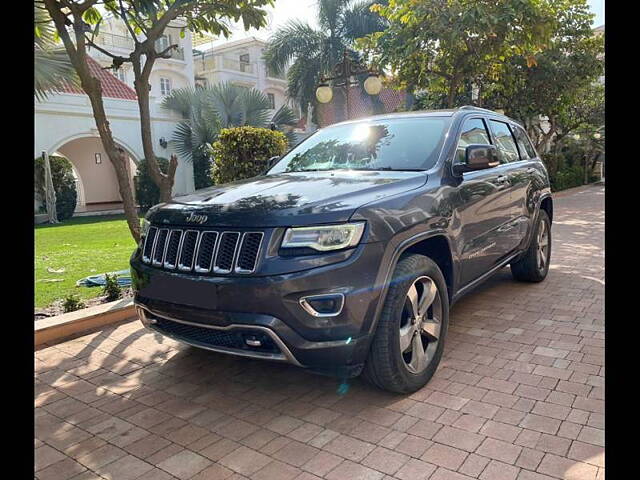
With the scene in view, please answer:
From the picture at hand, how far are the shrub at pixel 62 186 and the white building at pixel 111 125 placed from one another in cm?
49

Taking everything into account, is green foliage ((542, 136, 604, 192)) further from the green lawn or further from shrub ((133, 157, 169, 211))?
the green lawn

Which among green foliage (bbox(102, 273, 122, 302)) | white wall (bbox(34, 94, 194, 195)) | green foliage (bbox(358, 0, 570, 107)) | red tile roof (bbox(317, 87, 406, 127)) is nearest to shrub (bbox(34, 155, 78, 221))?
white wall (bbox(34, 94, 194, 195))

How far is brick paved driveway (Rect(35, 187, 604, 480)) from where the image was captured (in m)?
2.61

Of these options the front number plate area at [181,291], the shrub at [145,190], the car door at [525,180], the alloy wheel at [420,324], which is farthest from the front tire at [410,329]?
the shrub at [145,190]

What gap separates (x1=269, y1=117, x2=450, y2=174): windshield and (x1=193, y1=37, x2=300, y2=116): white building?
31.0m

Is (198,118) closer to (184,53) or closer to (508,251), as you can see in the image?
(184,53)

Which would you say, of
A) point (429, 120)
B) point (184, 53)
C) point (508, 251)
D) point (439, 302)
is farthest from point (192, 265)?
point (184, 53)

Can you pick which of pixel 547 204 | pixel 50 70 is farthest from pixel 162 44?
pixel 547 204

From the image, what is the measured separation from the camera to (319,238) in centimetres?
280

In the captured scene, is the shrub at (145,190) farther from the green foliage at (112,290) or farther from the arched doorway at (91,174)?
the green foliage at (112,290)

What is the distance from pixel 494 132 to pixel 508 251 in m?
1.14

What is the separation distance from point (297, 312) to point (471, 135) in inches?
97.8

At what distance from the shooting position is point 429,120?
4242mm

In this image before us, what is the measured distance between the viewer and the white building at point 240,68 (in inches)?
1389
